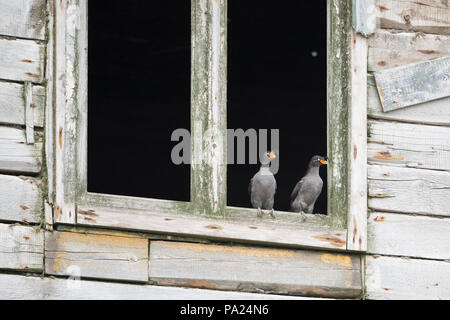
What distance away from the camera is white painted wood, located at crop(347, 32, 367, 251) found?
4734 millimetres

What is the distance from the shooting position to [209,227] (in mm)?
4598

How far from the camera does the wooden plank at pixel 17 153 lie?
4426 mm

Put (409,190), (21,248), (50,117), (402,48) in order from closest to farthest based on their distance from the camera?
1. (21,248)
2. (50,117)
3. (409,190)
4. (402,48)

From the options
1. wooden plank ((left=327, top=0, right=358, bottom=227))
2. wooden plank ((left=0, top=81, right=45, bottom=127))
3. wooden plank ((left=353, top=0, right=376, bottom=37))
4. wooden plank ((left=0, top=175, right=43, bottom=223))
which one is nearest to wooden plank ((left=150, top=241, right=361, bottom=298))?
wooden plank ((left=327, top=0, right=358, bottom=227))

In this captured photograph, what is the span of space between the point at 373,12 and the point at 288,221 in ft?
3.74

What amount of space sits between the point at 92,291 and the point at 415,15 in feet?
7.05

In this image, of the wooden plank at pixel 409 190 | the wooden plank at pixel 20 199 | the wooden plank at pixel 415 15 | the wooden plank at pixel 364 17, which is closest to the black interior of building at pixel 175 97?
the wooden plank at pixel 415 15

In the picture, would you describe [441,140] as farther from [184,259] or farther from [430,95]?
[184,259]

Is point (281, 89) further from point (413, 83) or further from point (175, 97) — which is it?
point (413, 83)

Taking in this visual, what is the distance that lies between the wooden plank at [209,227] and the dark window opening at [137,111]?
12.1 ft

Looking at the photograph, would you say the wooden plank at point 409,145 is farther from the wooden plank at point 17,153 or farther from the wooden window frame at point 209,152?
the wooden plank at point 17,153

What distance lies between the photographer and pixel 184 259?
458cm

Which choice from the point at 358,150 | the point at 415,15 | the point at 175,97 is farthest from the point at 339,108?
the point at 175,97

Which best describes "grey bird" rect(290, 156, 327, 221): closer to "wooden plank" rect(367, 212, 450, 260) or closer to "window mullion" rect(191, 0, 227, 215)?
"wooden plank" rect(367, 212, 450, 260)
